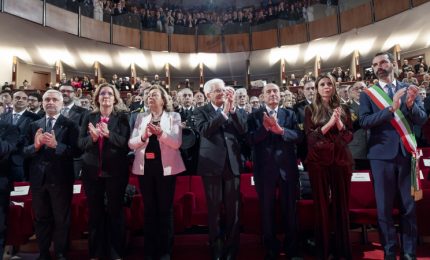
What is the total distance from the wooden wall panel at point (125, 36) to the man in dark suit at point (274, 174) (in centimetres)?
947

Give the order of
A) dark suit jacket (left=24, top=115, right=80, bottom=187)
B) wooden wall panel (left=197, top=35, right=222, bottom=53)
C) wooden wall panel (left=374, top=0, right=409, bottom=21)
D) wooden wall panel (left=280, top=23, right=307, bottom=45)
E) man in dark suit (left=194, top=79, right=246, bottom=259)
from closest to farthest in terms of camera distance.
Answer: man in dark suit (left=194, top=79, right=246, bottom=259) < dark suit jacket (left=24, top=115, right=80, bottom=187) < wooden wall panel (left=374, top=0, right=409, bottom=21) < wooden wall panel (left=280, top=23, right=307, bottom=45) < wooden wall panel (left=197, top=35, right=222, bottom=53)

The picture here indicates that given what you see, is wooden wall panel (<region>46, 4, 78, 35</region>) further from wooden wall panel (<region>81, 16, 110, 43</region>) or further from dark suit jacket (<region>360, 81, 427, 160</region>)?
dark suit jacket (<region>360, 81, 427, 160</region>)

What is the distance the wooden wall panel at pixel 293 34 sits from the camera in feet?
36.7

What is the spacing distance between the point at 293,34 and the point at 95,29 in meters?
6.29

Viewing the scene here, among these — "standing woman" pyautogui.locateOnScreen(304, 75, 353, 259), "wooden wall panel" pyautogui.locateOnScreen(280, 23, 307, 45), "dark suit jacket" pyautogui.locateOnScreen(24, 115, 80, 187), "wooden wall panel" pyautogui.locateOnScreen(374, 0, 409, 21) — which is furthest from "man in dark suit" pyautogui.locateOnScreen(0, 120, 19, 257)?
"wooden wall panel" pyautogui.locateOnScreen(280, 23, 307, 45)

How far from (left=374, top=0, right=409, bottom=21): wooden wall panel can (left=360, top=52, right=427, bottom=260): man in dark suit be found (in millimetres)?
7887

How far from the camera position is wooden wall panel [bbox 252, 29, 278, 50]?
11703mm

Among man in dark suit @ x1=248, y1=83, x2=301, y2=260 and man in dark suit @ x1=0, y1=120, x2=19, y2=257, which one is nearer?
man in dark suit @ x1=248, y1=83, x2=301, y2=260

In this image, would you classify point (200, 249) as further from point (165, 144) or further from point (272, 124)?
point (272, 124)

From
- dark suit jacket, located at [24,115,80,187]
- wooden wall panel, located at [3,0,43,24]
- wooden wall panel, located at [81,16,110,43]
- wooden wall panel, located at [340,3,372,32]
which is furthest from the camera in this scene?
wooden wall panel, located at [81,16,110,43]

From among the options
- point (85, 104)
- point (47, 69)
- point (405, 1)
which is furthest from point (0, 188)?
point (47, 69)

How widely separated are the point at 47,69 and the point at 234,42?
646 cm

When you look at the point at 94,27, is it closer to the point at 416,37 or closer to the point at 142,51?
the point at 142,51

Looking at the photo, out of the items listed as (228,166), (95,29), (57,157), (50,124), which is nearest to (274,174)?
(228,166)
